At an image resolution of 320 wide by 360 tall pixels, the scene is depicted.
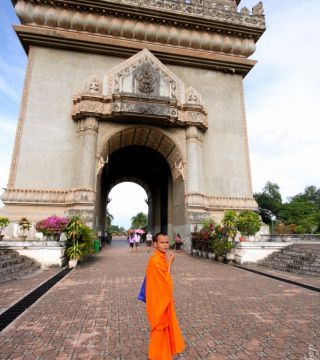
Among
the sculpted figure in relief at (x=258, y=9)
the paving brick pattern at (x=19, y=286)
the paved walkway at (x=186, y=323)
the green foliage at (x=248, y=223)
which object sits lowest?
the paved walkway at (x=186, y=323)

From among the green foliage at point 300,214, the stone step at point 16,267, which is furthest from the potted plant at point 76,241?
the green foliage at point 300,214

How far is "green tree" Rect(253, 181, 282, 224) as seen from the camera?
59.9 m

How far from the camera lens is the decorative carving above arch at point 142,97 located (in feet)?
56.5

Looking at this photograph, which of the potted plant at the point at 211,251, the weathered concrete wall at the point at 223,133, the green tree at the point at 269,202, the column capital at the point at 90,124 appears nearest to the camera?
the potted plant at the point at 211,251

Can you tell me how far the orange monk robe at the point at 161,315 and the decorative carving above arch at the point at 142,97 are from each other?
50.0 ft

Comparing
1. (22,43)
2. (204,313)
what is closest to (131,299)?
(204,313)

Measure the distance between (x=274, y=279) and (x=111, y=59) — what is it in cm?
1816

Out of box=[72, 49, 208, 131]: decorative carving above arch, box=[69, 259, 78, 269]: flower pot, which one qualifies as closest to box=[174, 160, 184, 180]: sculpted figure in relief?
box=[72, 49, 208, 131]: decorative carving above arch

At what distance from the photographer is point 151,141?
20625 millimetres

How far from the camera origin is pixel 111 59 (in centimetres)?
1981

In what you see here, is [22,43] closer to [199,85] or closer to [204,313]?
[199,85]

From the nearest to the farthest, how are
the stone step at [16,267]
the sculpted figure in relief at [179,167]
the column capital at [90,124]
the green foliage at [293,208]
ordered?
the stone step at [16,267] → the column capital at [90,124] → the sculpted figure in relief at [179,167] → the green foliage at [293,208]

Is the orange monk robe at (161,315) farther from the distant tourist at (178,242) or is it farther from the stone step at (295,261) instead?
the distant tourist at (178,242)

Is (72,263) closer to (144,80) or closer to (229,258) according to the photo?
(229,258)
